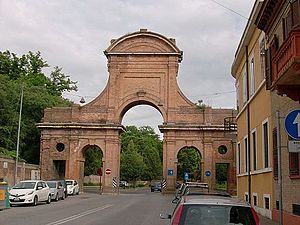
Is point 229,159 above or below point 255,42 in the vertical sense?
below

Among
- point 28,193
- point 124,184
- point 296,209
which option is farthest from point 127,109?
point 296,209

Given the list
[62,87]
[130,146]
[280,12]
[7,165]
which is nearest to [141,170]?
[130,146]

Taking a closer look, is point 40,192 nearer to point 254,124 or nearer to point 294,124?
point 254,124

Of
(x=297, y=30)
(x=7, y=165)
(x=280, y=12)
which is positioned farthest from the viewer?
(x=7, y=165)

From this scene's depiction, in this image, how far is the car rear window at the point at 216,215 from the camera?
24.2 feet

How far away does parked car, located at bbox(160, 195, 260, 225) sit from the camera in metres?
7.40

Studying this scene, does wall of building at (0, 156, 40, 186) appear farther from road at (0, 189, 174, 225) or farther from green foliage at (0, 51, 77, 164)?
road at (0, 189, 174, 225)

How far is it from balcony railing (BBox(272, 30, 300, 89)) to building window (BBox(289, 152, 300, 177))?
3.20 metres

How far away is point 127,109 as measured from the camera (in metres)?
54.2

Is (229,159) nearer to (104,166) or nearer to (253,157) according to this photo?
(104,166)

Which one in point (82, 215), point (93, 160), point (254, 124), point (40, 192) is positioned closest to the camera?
point (82, 215)

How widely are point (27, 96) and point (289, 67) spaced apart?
165ft

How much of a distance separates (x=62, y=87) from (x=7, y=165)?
31.5 meters

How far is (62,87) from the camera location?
72500mm
